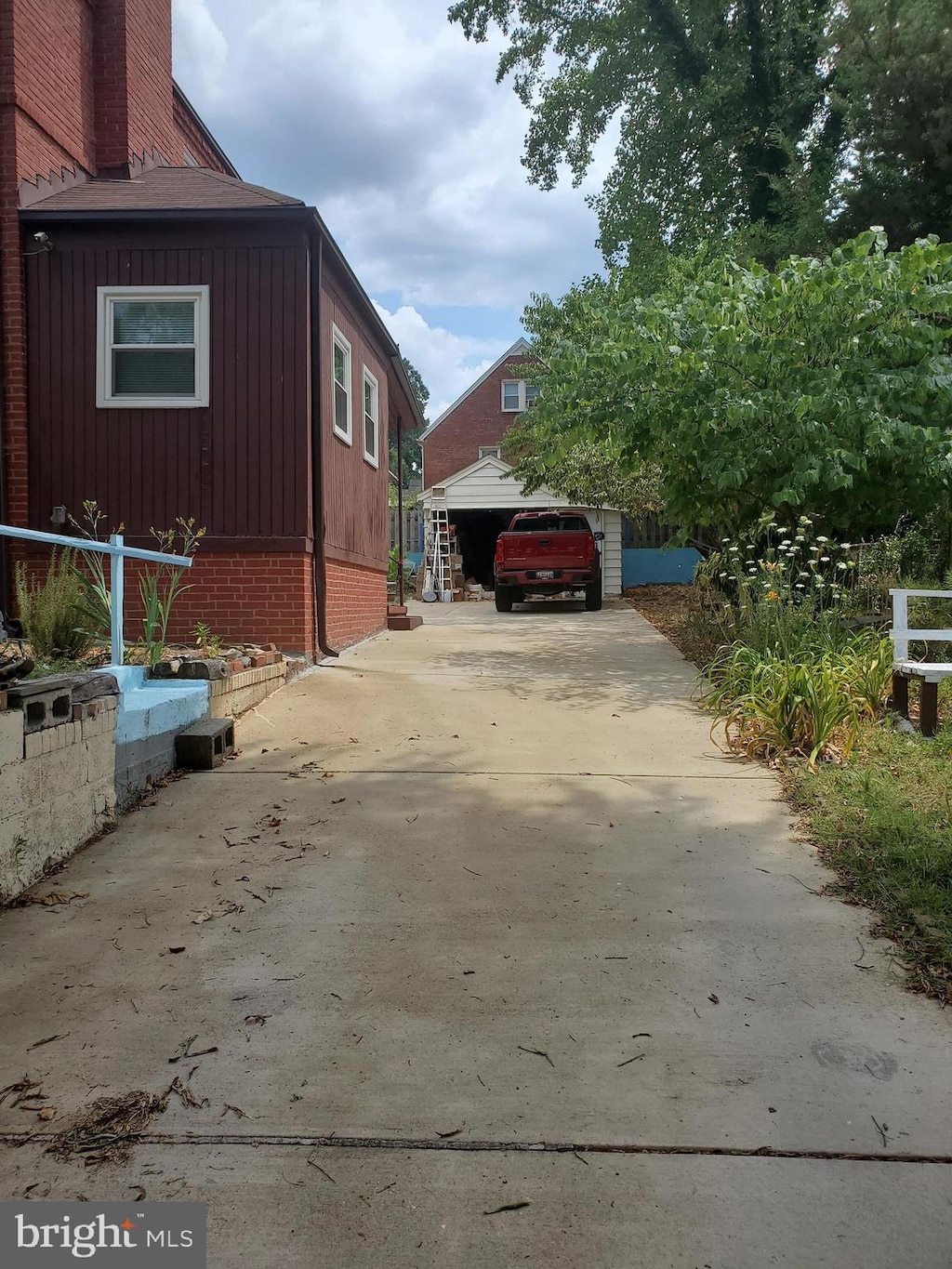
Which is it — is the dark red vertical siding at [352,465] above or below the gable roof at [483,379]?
below

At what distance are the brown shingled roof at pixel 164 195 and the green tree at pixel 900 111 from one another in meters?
9.78

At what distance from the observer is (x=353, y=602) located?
10.7m

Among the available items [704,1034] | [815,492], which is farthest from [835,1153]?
[815,492]

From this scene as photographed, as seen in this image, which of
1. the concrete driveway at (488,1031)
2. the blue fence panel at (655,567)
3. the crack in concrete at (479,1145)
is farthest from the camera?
the blue fence panel at (655,567)

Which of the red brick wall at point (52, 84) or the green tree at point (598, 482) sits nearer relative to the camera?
the red brick wall at point (52, 84)

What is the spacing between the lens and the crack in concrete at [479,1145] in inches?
80.6

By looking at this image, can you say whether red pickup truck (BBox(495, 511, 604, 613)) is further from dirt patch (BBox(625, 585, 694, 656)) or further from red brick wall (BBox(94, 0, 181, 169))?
red brick wall (BBox(94, 0, 181, 169))

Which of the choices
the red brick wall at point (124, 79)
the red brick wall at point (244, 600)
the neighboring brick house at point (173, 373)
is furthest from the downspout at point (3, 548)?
the red brick wall at point (124, 79)

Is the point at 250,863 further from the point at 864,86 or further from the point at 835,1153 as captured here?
the point at 864,86

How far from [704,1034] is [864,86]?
1573 cm

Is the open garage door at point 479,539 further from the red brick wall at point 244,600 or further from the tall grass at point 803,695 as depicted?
the tall grass at point 803,695

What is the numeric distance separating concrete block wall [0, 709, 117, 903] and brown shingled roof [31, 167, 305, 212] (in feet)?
19.1

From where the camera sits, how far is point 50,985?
2855 millimetres

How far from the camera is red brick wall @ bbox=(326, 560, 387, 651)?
30.8ft
